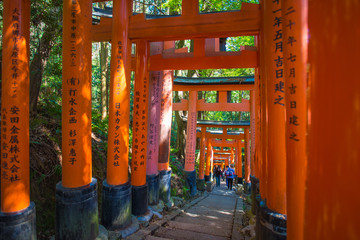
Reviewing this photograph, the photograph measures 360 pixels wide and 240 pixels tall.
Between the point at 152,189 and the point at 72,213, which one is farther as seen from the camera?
the point at 152,189

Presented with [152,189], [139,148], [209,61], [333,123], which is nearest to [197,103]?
[209,61]

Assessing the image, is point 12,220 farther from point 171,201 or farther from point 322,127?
point 171,201

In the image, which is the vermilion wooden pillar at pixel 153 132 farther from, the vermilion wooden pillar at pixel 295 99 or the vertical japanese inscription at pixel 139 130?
the vermilion wooden pillar at pixel 295 99

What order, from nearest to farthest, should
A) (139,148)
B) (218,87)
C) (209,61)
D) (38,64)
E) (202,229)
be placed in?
(202,229) → (38,64) → (139,148) → (209,61) → (218,87)

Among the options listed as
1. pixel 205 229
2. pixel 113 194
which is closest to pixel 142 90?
pixel 113 194

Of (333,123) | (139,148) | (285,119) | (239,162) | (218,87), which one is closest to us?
(333,123)

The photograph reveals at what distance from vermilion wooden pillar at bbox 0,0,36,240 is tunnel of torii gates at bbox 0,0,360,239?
0.01m

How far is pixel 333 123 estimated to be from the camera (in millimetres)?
666

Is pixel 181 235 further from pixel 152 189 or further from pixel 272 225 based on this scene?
pixel 272 225

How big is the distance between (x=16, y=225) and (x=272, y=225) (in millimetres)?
3060

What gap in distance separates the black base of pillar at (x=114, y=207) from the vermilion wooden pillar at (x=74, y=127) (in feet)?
2.34

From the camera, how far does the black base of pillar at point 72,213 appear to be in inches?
120

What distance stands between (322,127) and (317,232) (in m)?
0.35

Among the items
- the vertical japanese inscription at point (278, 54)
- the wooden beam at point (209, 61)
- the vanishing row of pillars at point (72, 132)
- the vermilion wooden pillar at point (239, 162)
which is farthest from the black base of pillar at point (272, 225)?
the vermilion wooden pillar at point (239, 162)
